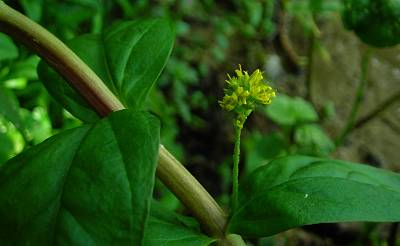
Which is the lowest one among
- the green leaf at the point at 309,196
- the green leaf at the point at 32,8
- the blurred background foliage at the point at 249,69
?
the blurred background foliage at the point at 249,69

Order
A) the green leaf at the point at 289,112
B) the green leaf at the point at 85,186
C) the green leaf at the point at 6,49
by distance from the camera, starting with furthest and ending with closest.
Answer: the green leaf at the point at 289,112 < the green leaf at the point at 6,49 < the green leaf at the point at 85,186

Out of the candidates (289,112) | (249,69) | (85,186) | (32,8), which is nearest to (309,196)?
(85,186)

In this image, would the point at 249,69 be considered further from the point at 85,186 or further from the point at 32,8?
the point at 85,186

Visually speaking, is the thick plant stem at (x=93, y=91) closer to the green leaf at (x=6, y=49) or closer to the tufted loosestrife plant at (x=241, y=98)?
the tufted loosestrife plant at (x=241, y=98)

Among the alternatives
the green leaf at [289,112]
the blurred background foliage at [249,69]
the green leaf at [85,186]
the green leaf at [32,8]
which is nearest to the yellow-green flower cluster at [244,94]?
the green leaf at [85,186]

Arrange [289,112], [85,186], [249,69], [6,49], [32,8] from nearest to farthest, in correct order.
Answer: [85,186] < [6,49] < [32,8] < [289,112] < [249,69]

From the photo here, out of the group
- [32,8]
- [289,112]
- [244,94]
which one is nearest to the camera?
[244,94]
